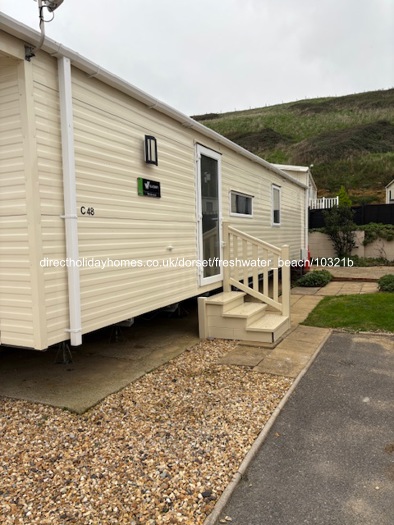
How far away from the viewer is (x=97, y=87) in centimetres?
370

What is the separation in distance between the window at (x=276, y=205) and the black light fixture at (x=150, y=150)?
534 centimetres

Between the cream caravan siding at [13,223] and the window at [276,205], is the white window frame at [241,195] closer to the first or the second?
Answer: the window at [276,205]

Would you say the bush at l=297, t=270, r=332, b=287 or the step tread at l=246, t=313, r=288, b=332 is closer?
the step tread at l=246, t=313, r=288, b=332

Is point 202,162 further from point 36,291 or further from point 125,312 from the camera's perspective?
point 36,291

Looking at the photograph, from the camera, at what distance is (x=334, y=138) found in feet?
138

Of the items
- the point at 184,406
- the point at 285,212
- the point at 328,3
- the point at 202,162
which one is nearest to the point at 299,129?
the point at 328,3

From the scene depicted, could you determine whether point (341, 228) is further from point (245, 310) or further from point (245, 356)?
point (245, 356)

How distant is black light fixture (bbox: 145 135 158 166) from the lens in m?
4.34

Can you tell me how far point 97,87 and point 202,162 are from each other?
235 centimetres

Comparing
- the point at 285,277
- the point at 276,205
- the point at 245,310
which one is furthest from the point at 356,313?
the point at 276,205

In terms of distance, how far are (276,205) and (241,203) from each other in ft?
8.70

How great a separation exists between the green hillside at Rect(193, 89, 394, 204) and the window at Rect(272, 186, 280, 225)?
20.6 m

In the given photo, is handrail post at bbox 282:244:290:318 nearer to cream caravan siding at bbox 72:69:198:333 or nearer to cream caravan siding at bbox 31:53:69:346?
cream caravan siding at bbox 72:69:198:333

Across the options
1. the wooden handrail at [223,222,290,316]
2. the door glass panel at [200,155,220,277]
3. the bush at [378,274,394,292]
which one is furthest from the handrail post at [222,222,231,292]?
the bush at [378,274,394,292]
